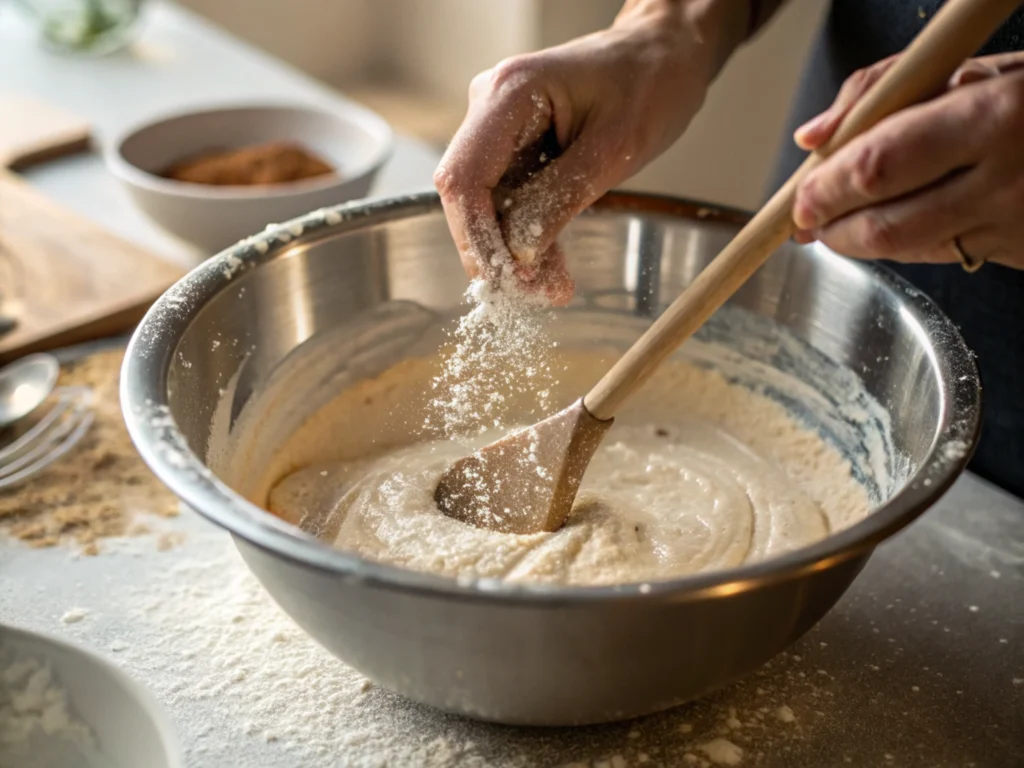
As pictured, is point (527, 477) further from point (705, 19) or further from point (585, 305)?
point (705, 19)

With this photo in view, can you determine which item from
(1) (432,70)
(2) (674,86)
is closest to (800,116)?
(2) (674,86)

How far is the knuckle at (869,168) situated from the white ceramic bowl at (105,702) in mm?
568

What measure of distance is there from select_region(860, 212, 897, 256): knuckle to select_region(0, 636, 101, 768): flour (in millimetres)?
629

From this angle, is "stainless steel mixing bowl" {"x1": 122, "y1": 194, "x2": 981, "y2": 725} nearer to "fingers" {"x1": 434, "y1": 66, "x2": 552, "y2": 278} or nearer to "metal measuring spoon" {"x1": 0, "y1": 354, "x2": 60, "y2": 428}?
"fingers" {"x1": 434, "y1": 66, "x2": 552, "y2": 278}

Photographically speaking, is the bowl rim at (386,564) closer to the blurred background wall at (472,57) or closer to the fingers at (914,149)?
the fingers at (914,149)

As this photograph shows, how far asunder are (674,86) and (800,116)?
Answer: 1.16 feet

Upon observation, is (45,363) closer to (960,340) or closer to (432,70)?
(960,340)

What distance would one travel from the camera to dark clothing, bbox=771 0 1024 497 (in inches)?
42.0

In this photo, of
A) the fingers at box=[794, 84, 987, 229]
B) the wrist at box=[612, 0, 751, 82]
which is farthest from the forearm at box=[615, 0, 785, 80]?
the fingers at box=[794, 84, 987, 229]

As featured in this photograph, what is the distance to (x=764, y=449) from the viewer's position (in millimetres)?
1100

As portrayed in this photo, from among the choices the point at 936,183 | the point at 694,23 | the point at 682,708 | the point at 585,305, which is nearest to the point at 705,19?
the point at 694,23

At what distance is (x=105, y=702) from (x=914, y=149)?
25.4 inches

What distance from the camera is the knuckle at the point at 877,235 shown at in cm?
72

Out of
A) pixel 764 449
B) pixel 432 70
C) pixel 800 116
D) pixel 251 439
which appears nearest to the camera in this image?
pixel 251 439
